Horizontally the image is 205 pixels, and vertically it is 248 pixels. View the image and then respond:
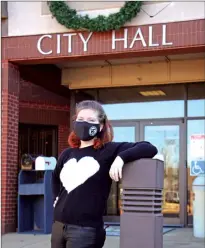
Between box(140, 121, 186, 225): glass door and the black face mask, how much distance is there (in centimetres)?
770

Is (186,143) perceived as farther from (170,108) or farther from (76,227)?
(76,227)

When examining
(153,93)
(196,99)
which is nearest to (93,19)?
(153,93)

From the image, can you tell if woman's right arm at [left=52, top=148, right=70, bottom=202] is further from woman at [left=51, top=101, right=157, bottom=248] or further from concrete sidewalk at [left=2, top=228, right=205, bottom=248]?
concrete sidewalk at [left=2, top=228, right=205, bottom=248]

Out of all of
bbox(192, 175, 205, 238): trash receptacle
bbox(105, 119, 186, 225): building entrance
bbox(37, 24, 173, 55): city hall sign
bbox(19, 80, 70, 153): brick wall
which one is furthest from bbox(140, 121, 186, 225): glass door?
bbox(37, 24, 173, 55): city hall sign

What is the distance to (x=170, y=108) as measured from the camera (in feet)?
35.2

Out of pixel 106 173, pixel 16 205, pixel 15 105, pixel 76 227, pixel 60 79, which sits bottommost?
pixel 16 205

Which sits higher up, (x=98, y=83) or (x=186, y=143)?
(x=98, y=83)

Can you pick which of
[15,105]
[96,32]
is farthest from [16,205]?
[96,32]

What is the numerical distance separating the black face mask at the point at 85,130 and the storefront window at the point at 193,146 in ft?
24.4

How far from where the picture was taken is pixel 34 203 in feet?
31.4

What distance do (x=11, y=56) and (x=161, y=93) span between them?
11.4ft

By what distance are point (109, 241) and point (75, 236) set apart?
17.3 feet

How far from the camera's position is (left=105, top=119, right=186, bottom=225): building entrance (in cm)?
1049

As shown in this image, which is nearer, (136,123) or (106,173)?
(106,173)
